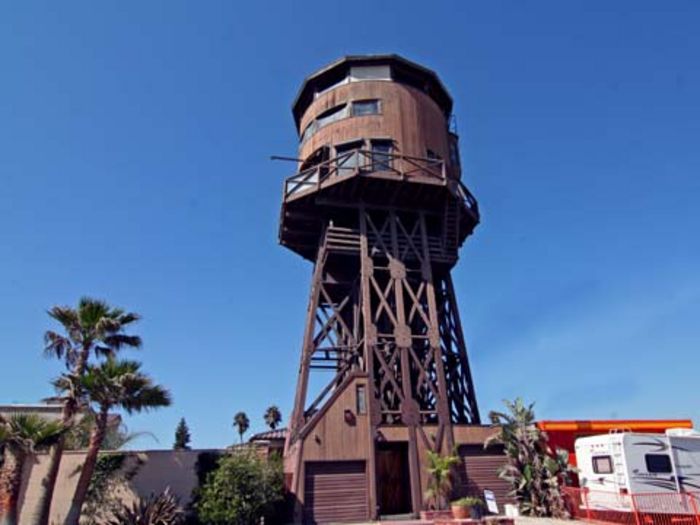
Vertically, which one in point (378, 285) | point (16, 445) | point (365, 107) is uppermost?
point (365, 107)

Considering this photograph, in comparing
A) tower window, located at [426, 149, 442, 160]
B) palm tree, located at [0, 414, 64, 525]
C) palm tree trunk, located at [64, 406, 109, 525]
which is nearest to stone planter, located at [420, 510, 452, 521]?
palm tree trunk, located at [64, 406, 109, 525]

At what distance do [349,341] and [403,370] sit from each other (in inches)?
171

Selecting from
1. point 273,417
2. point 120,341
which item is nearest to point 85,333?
point 120,341

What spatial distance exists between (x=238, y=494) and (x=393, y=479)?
7.26m

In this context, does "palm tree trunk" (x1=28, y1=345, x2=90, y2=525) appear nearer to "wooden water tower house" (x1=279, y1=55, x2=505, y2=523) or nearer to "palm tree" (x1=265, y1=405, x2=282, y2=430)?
"wooden water tower house" (x1=279, y1=55, x2=505, y2=523)

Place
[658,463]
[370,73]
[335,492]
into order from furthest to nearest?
[370,73] → [335,492] → [658,463]

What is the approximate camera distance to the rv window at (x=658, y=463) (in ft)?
49.6

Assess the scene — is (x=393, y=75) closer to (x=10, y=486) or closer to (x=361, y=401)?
(x=361, y=401)

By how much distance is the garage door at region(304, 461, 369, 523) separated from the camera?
723 inches

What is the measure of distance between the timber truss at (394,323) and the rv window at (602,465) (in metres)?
5.52

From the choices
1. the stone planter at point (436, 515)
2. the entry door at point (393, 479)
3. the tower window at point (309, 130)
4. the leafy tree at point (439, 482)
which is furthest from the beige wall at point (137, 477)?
the tower window at point (309, 130)

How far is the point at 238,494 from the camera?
16500 mm

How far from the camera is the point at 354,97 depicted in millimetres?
26359

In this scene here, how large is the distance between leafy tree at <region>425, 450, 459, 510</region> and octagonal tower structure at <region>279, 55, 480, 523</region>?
1.54 feet
